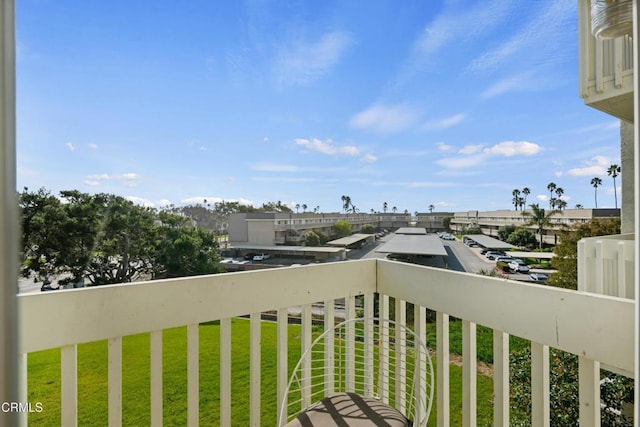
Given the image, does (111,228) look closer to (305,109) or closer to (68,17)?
(68,17)

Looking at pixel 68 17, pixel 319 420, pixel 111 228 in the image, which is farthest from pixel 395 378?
pixel 68 17

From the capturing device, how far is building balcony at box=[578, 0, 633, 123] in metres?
1.57

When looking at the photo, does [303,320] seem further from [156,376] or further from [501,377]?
[501,377]

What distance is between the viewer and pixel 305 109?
1896 millimetres

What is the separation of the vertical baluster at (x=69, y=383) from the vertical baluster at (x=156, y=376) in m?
0.23

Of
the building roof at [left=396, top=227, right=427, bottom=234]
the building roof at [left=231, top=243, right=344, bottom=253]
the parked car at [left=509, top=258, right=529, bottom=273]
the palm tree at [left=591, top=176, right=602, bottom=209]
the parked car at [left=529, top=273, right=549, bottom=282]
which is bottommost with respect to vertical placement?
the parked car at [left=529, top=273, right=549, bottom=282]

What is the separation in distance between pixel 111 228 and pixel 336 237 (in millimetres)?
1154

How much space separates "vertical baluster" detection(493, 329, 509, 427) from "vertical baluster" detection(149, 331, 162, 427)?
1.28 meters

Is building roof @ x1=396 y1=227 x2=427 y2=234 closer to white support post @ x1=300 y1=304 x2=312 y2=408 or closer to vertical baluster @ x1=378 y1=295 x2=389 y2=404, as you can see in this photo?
vertical baluster @ x1=378 y1=295 x2=389 y2=404

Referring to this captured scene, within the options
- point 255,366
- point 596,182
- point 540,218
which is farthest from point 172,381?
point 596,182

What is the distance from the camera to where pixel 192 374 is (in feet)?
4.17

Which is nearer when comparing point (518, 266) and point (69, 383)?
point (69, 383)

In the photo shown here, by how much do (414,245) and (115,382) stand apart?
5.09 ft

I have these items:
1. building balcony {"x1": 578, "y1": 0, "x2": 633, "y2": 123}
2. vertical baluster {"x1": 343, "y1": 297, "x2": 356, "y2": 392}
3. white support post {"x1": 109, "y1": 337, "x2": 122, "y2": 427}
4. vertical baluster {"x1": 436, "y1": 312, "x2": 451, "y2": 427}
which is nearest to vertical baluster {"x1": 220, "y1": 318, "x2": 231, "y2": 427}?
white support post {"x1": 109, "y1": 337, "x2": 122, "y2": 427}
